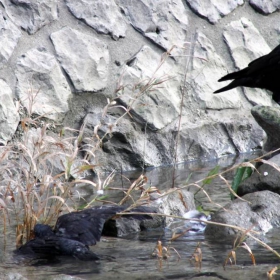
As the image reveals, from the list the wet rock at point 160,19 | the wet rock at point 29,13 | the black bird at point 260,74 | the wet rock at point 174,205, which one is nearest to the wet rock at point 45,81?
the wet rock at point 29,13

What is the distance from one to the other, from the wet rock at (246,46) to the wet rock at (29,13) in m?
1.40

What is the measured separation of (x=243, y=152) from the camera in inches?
214

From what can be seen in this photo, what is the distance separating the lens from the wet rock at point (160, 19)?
5.07 metres

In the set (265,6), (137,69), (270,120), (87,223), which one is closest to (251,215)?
(87,223)

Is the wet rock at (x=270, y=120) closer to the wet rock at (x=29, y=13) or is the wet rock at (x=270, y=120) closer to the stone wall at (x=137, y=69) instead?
the stone wall at (x=137, y=69)

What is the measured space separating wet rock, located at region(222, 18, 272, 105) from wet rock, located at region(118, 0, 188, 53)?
391mm

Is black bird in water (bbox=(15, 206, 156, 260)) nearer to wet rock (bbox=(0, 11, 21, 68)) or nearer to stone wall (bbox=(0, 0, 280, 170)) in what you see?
stone wall (bbox=(0, 0, 280, 170))

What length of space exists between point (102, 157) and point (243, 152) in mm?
1148

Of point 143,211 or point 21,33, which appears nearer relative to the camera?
point 143,211

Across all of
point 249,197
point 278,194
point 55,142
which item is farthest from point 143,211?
point 278,194

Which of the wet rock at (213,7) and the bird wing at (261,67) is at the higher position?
the wet rock at (213,7)

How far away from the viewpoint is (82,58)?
4.80 metres

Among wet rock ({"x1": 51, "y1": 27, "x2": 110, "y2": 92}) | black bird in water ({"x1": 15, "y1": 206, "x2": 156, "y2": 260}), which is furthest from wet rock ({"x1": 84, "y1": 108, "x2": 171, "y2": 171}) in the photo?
black bird in water ({"x1": 15, "y1": 206, "x2": 156, "y2": 260})

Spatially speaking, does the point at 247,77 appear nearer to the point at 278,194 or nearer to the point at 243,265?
the point at 278,194
